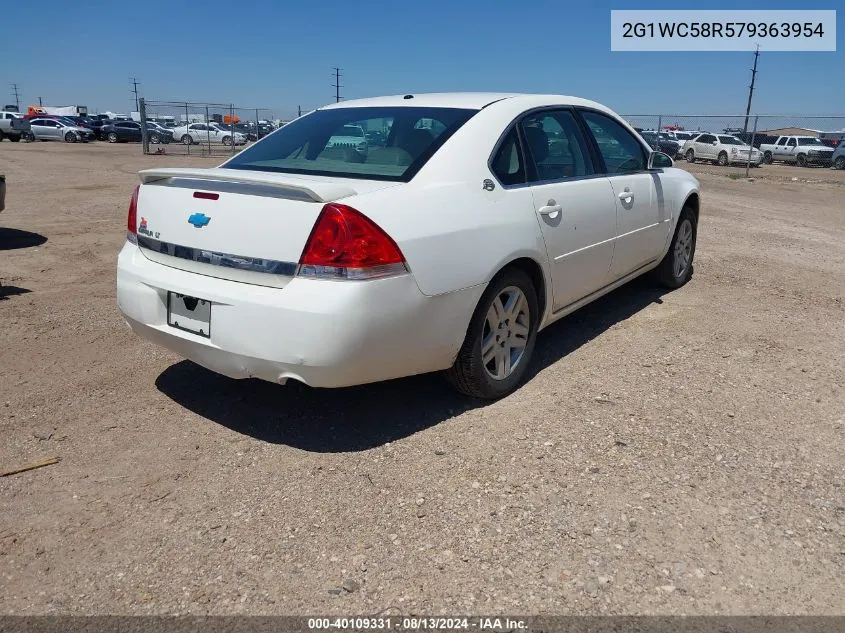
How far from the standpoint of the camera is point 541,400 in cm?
374

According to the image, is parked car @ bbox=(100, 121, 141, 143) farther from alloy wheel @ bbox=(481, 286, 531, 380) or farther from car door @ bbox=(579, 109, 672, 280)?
alloy wheel @ bbox=(481, 286, 531, 380)

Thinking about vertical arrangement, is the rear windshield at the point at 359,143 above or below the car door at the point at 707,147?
below

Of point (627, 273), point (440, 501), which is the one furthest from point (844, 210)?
point (440, 501)

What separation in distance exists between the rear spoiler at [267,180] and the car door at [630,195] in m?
2.35

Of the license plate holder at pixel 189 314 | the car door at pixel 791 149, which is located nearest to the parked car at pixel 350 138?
the license plate holder at pixel 189 314

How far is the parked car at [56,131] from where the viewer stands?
42219 mm

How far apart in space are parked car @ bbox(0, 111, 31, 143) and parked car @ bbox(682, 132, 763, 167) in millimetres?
38132

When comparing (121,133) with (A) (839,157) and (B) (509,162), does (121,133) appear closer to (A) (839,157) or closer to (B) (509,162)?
(A) (839,157)

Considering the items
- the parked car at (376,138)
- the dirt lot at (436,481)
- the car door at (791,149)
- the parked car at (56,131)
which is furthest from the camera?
the parked car at (56,131)

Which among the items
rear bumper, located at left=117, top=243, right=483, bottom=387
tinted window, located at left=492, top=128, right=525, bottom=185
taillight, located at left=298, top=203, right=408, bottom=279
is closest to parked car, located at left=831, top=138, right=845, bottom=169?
tinted window, located at left=492, top=128, right=525, bottom=185

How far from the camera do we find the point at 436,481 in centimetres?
293

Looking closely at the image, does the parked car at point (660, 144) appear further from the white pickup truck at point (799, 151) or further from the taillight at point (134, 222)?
the taillight at point (134, 222)

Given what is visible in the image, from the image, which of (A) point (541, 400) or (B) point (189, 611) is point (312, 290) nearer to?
(B) point (189, 611)

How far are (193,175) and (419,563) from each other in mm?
2080
